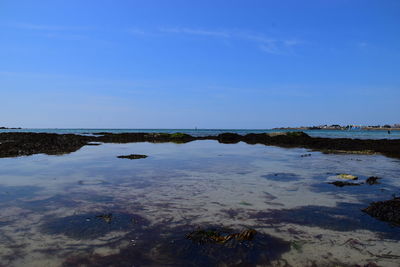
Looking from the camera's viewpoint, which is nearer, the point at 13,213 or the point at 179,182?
the point at 13,213

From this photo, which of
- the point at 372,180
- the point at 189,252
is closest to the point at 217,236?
the point at 189,252

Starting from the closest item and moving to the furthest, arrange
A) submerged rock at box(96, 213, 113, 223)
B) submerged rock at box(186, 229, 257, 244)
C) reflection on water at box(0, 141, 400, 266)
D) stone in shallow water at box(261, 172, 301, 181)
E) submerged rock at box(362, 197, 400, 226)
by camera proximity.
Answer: reflection on water at box(0, 141, 400, 266)
submerged rock at box(186, 229, 257, 244)
submerged rock at box(96, 213, 113, 223)
submerged rock at box(362, 197, 400, 226)
stone in shallow water at box(261, 172, 301, 181)

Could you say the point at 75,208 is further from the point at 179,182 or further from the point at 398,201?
the point at 398,201

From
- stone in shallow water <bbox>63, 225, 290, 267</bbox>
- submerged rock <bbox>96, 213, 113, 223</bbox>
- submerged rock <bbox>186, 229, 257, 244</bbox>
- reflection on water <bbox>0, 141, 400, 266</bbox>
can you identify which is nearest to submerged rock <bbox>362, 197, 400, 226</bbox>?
reflection on water <bbox>0, 141, 400, 266</bbox>

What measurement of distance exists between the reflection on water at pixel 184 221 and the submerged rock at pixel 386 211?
0.25 m

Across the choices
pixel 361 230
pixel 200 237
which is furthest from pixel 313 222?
pixel 200 237

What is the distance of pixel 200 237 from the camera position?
15.5 feet

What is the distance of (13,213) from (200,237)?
4.27 m

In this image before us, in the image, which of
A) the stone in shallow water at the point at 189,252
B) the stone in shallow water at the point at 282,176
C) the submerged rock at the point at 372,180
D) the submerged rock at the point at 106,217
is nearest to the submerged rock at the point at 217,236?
the stone in shallow water at the point at 189,252

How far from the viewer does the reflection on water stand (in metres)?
4.10

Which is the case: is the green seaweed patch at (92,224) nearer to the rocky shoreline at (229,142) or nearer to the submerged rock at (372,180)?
the submerged rock at (372,180)

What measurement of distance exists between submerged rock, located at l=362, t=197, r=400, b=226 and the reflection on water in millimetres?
245

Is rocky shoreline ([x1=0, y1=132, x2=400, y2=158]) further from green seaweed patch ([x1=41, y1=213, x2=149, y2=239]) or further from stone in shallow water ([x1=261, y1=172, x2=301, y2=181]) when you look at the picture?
green seaweed patch ([x1=41, y1=213, x2=149, y2=239])

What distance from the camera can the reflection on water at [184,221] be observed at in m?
4.10
